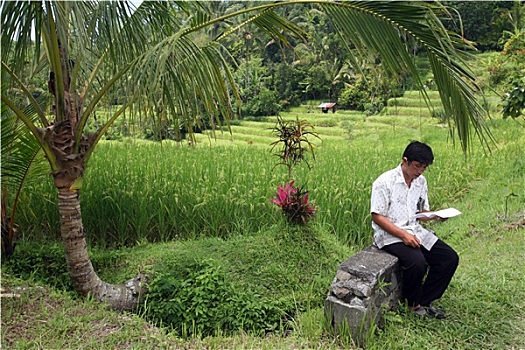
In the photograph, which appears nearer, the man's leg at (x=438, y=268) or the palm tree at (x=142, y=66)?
the palm tree at (x=142, y=66)

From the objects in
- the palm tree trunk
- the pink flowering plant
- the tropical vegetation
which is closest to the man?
the tropical vegetation

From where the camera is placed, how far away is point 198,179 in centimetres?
468

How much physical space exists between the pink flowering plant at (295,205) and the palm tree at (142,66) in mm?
960

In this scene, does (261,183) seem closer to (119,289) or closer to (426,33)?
(119,289)

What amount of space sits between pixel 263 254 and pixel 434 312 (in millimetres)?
A: 1164

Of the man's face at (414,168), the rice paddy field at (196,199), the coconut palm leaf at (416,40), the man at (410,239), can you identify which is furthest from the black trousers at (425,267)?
the rice paddy field at (196,199)

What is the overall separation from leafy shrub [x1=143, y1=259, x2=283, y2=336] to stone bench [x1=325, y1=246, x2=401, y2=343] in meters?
0.48

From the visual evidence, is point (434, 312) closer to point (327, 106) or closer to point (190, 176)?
point (190, 176)

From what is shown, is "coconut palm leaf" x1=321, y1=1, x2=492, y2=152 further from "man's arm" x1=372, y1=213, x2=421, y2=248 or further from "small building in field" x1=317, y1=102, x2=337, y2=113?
"small building in field" x1=317, y1=102, x2=337, y2=113

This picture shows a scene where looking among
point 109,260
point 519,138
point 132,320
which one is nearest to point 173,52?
point 132,320

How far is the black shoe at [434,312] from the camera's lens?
2.68 meters

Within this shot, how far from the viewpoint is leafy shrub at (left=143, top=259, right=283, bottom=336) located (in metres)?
2.75

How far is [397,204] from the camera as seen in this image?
2.63 metres

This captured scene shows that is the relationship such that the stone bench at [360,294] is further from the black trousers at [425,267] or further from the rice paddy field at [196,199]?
the rice paddy field at [196,199]
